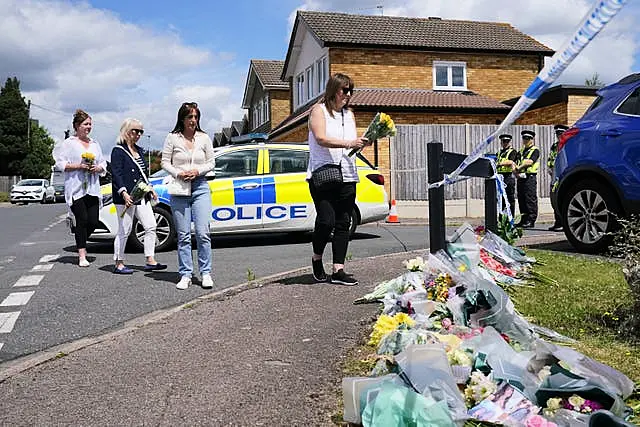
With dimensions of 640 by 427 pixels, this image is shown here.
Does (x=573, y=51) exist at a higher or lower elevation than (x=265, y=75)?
lower

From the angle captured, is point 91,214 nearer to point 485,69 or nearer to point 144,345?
point 144,345

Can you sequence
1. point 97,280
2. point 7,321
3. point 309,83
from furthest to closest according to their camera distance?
point 309,83
point 97,280
point 7,321

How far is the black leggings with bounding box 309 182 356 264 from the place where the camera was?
6.17 m

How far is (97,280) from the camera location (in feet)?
24.9

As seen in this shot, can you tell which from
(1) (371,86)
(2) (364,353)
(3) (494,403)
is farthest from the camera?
(1) (371,86)

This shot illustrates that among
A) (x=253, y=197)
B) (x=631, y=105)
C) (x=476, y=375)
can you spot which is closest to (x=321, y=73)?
(x=253, y=197)

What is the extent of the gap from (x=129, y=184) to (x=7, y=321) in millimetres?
2574

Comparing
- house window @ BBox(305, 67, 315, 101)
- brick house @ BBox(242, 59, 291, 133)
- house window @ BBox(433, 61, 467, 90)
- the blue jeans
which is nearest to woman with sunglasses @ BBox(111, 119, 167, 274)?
the blue jeans

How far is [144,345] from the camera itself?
14.9 feet

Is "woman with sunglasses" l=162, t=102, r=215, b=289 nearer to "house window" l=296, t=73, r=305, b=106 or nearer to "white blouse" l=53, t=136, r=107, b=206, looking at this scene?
"white blouse" l=53, t=136, r=107, b=206

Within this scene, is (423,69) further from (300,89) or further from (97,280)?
(97,280)

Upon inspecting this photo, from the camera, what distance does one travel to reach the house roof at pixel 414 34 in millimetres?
25188

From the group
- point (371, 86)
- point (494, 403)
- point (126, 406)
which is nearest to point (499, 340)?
point (494, 403)

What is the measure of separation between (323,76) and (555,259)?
20.4 meters
